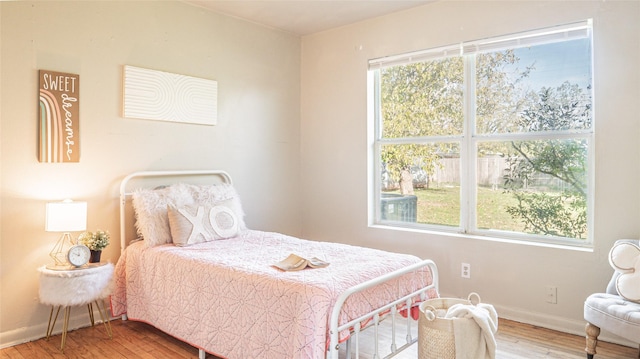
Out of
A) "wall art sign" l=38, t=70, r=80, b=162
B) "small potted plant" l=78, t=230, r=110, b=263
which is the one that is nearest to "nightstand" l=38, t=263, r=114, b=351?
"small potted plant" l=78, t=230, r=110, b=263

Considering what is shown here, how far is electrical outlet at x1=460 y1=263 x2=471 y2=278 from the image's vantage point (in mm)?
3479

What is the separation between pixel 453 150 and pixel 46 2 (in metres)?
3.24

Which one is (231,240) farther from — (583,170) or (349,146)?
(583,170)

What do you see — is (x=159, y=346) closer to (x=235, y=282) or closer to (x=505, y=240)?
(x=235, y=282)

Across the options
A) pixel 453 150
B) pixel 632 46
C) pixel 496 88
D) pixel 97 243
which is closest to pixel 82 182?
pixel 97 243

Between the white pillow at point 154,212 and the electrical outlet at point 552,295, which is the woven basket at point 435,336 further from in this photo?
the white pillow at point 154,212

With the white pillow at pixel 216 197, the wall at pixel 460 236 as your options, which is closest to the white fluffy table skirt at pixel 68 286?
the white pillow at pixel 216 197

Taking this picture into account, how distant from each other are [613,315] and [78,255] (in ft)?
10.5

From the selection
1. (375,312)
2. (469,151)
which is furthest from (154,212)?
(469,151)

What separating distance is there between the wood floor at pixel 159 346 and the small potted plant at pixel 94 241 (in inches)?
21.4

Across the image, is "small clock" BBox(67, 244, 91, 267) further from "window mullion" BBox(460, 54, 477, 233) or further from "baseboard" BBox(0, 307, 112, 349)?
"window mullion" BBox(460, 54, 477, 233)

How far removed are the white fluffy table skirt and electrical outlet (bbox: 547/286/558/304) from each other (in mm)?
3116

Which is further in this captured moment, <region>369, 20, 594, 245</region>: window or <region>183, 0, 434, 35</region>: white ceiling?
<region>183, 0, 434, 35</region>: white ceiling

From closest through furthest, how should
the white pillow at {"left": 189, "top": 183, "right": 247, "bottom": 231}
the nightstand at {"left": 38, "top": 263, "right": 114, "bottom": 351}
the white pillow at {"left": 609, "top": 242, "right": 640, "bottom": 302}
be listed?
1. the white pillow at {"left": 609, "top": 242, "right": 640, "bottom": 302}
2. the nightstand at {"left": 38, "top": 263, "right": 114, "bottom": 351}
3. the white pillow at {"left": 189, "top": 183, "right": 247, "bottom": 231}
